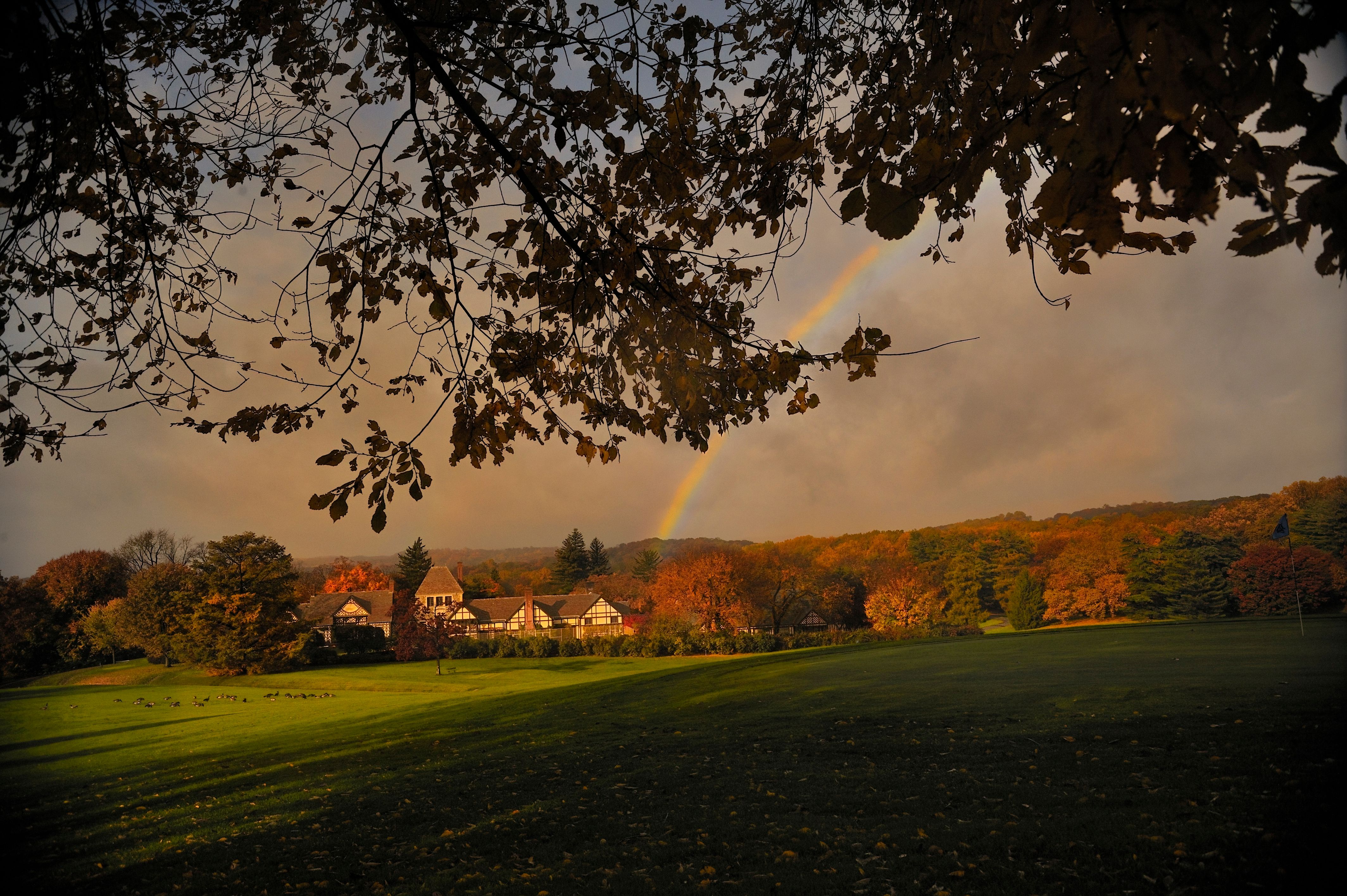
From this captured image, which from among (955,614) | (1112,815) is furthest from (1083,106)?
(955,614)

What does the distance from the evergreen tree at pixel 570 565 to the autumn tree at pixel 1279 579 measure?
7931 centimetres

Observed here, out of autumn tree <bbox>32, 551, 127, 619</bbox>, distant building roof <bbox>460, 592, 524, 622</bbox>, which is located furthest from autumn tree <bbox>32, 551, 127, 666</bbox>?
distant building roof <bbox>460, 592, 524, 622</bbox>

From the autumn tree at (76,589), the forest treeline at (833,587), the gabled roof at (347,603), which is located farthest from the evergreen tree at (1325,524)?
the autumn tree at (76,589)

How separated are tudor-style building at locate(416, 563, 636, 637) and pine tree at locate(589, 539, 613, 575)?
118 feet

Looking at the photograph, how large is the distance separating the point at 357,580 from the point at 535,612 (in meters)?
23.2

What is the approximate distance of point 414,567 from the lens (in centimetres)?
8606

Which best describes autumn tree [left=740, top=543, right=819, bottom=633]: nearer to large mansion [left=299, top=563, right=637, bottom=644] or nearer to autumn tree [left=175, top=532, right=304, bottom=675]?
large mansion [left=299, top=563, right=637, bottom=644]

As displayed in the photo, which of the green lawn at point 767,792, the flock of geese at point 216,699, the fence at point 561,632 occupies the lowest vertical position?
the fence at point 561,632

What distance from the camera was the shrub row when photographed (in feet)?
158

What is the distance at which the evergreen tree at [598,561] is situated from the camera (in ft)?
387

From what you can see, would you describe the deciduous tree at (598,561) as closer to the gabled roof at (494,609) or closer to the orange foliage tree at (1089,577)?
the gabled roof at (494,609)

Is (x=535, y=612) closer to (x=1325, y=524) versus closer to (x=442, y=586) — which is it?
(x=442, y=586)

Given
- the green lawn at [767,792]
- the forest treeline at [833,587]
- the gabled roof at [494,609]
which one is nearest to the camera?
the green lawn at [767,792]

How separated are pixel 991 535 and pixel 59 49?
67.6 metres
